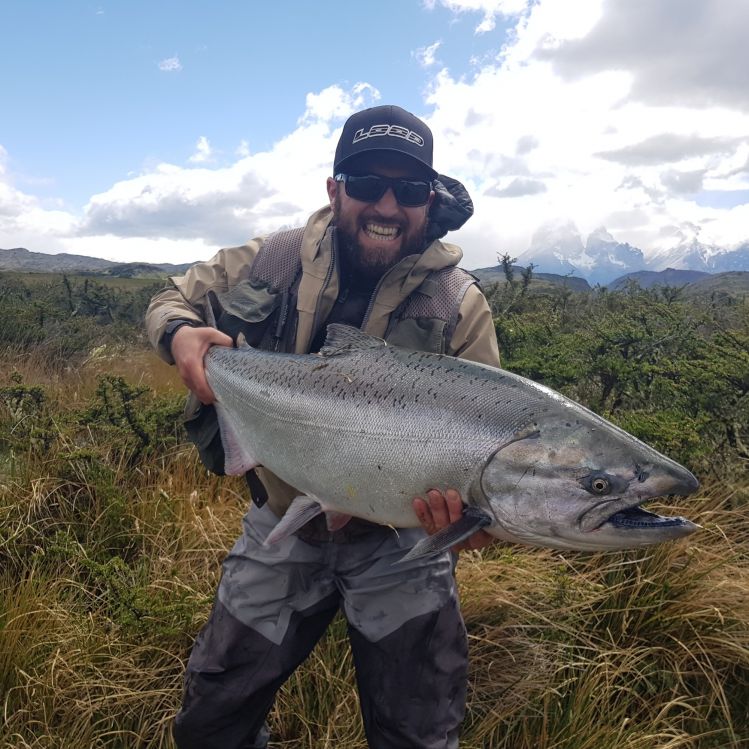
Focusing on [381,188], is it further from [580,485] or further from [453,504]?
[580,485]

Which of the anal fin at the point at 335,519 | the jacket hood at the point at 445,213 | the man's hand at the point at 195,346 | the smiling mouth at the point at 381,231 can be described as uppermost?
the jacket hood at the point at 445,213

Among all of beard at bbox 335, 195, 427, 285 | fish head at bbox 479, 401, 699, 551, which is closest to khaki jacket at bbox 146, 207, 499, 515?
beard at bbox 335, 195, 427, 285

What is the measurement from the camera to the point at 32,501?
4.80m

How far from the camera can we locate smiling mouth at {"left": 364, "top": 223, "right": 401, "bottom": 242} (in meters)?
3.29

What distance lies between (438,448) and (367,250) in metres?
1.45

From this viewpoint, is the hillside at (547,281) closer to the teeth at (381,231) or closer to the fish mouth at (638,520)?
the teeth at (381,231)

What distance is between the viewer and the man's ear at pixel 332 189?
3467 millimetres

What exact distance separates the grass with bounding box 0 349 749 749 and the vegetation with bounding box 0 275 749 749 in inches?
0.6

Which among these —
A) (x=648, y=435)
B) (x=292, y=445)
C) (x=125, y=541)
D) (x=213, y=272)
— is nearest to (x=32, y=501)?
(x=125, y=541)

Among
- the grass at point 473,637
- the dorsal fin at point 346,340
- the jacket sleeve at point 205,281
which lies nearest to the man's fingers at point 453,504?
the dorsal fin at point 346,340

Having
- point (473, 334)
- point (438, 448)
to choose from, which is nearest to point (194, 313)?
point (473, 334)

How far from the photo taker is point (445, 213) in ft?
11.6

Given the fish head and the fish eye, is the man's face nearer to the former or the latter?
the fish head

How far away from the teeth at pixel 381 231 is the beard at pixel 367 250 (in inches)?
1.1
